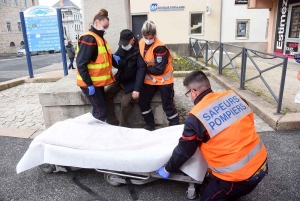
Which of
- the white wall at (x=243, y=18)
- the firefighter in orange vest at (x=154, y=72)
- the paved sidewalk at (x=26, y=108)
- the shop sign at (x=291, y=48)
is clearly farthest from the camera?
the white wall at (x=243, y=18)

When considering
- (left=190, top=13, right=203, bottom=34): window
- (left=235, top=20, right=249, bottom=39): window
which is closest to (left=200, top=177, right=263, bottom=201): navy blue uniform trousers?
(left=190, top=13, right=203, bottom=34): window

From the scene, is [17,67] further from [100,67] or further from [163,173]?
[163,173]

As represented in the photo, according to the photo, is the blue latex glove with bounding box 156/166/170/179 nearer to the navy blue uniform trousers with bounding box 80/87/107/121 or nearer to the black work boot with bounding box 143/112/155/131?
the navy blue uniform trousers with bounding box 80/87/107/121

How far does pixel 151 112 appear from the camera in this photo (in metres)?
3.89

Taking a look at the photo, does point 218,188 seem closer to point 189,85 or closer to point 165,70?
point 189,85

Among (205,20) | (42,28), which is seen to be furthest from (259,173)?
(205,20)

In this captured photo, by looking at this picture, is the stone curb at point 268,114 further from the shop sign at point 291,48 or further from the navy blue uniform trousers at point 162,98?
the shop sign at point 291,48

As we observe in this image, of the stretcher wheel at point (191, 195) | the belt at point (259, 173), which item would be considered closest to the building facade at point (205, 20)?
the stretcher wheel at point (191, 195)

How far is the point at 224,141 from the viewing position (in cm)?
186

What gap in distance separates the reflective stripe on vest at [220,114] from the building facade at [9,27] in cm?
4034

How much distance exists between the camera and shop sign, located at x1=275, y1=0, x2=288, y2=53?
36.2 ft

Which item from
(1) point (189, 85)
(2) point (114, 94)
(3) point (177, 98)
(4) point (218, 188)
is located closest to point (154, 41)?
(2) point (114, 94)

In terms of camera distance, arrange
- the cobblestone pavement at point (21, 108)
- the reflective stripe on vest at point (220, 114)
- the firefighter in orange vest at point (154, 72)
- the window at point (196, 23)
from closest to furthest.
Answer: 1. the reflective stripe on vest at point (220, 114)
2. the firefighter in orange vest at point (154, 72)
3. the cobblestone pavement at point (21, 108)
4. the window at point (196, 23)

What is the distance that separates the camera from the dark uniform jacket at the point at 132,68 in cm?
348
